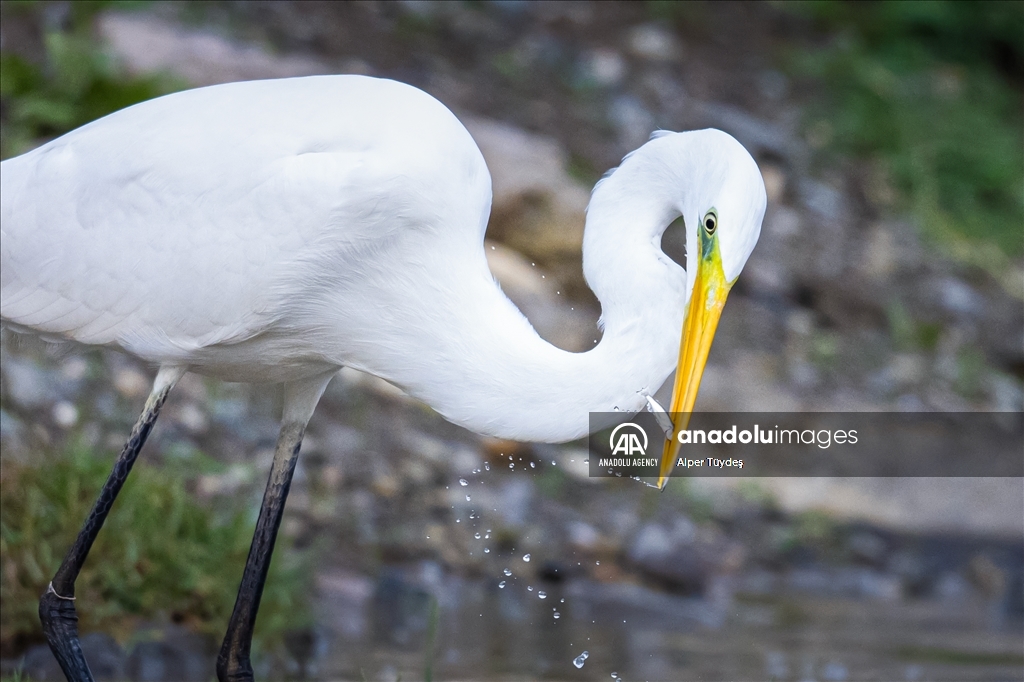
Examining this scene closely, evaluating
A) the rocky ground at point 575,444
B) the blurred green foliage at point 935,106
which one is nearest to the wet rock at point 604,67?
the rocky ground at point 575,444

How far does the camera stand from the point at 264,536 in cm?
327

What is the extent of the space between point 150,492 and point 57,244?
3.67 feet

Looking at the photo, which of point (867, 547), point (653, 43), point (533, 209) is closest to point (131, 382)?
point (533, 209)

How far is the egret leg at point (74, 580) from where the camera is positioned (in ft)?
9.77

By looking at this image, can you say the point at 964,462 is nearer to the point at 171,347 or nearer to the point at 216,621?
the point at 216,621

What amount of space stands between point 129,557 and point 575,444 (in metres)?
2.59

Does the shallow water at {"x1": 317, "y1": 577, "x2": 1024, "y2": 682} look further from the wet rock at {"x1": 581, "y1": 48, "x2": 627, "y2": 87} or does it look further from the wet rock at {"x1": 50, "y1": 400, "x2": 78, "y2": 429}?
the wet rock at {"x1": 581, "y1": 48, "x2": 627, "y2": 87}

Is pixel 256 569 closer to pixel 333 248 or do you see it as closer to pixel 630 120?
pixel 333 248

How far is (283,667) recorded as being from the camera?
3838 millimetres

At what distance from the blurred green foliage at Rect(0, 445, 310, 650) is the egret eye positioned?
2.12 metres

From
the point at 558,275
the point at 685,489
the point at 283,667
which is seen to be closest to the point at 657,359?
the point at 283,667

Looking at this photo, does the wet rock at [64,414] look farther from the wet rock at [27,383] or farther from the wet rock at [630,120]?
the wet rock at [630,120]

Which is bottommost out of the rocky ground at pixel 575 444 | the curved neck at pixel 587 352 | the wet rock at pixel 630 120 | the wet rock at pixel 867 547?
the wet rock at pixel 867 547

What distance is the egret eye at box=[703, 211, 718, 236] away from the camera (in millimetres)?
2492
